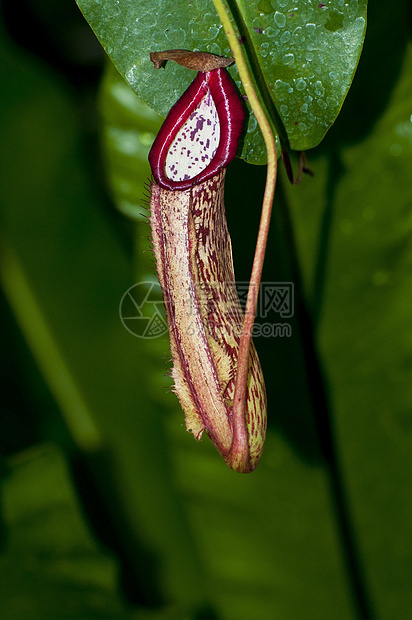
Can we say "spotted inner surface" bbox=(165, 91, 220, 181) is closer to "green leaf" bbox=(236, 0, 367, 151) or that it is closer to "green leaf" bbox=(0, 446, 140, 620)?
"green leaf" bbox=(236, 0, 367, 151)

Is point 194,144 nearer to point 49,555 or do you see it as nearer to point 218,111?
point 218,111

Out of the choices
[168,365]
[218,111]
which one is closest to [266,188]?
[218,111]

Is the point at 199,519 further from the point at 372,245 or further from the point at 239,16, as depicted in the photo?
the point at 239,16

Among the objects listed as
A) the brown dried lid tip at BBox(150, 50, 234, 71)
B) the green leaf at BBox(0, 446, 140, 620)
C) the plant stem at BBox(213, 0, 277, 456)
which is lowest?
the green leaf at BBox(0, 446, 140, 620)

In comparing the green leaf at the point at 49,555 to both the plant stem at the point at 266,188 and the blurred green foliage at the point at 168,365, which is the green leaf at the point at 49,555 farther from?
the plant stem at the point at 266,188

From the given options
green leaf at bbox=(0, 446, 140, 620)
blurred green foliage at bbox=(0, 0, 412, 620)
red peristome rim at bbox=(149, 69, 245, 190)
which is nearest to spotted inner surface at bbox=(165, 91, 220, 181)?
red peristome rim at bbox=(149, 69, 245, 190)

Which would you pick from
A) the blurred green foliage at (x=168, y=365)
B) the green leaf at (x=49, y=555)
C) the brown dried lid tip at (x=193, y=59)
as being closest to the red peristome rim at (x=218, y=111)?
the brown dried lid tip at (x=193, y=59)
